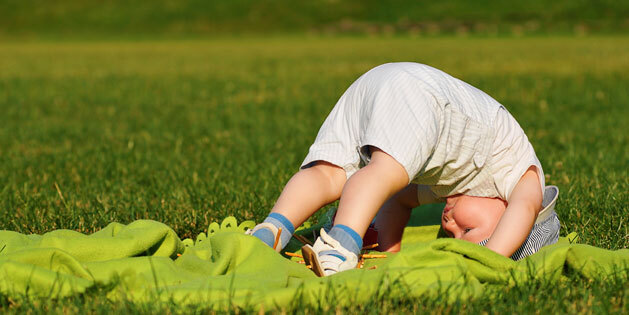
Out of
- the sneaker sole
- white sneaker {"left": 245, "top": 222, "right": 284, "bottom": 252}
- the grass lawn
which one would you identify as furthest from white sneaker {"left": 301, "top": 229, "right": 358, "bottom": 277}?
the grass lawn

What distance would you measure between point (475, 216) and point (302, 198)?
73 centimetres

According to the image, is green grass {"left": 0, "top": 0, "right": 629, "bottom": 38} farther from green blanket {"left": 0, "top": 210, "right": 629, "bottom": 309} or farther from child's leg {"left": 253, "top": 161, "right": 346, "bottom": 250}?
green blanket {"left": 0, "top": 210, "right": 629, "bottom": 309}

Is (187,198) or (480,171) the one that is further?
(187,198)

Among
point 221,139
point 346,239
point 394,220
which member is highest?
point 346,239

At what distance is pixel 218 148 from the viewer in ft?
20.3

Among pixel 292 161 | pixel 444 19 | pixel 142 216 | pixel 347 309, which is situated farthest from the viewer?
pixel 444 19

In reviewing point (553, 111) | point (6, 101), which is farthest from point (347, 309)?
point (6, 101)

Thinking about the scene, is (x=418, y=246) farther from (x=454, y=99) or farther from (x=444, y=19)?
(x=444, y=19)

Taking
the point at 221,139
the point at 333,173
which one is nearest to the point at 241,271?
the point at 333,173

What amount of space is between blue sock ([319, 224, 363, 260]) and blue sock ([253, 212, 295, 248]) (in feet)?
0.82

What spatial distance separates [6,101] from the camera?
9.97m

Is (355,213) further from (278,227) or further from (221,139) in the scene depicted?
(221,139)

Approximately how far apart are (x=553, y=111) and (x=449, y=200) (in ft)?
19.0

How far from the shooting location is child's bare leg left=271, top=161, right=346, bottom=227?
114 inches
